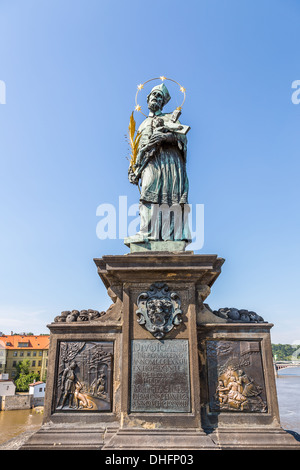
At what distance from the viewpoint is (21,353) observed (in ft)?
196

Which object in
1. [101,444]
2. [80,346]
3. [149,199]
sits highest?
[149,199]

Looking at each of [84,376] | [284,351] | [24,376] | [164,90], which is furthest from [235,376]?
[284,351]

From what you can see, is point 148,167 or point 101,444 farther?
point 148,167

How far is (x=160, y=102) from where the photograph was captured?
8.11 meters

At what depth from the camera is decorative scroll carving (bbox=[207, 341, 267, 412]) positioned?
5.85m

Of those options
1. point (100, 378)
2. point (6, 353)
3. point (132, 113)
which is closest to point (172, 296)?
point (100, 378)

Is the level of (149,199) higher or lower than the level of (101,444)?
higher

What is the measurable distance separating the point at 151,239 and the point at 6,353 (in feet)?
201

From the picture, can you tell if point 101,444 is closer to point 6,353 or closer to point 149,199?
point 149,199

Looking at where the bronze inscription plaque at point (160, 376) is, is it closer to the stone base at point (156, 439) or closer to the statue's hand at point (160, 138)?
the stone base at point (156, 439)

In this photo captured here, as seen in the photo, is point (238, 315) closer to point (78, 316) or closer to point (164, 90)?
point (78, 316)

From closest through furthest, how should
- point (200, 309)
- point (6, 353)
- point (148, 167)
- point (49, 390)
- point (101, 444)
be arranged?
1. point (101, 444)
2. point (49, 390)
3. point (200, 309)
4. point (148, 167)
5. point (6, 353)

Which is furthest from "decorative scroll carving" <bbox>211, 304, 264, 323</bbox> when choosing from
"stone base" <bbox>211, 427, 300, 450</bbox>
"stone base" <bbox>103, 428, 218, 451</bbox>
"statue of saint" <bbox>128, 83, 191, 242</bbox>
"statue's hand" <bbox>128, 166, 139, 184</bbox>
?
"statue's hand" <bbox>128, 166, 139, 184</bbox>

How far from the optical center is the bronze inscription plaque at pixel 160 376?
18.4 ft
